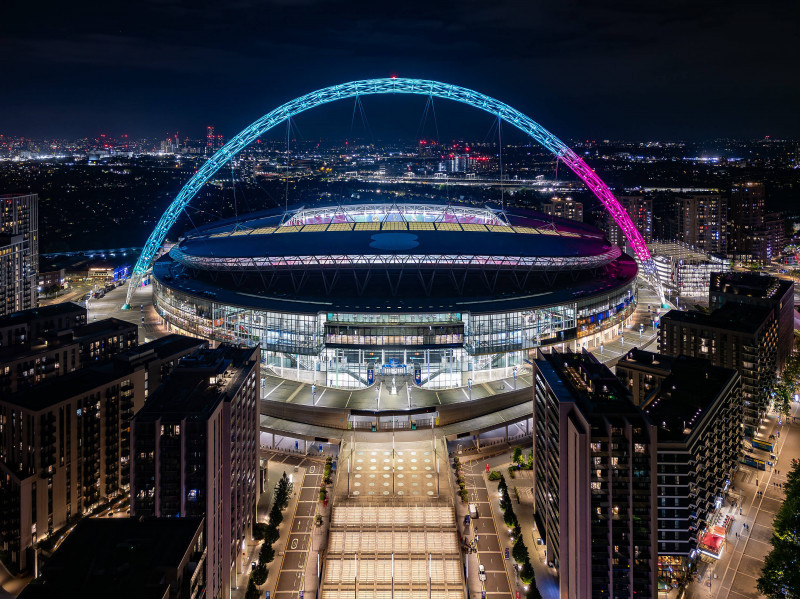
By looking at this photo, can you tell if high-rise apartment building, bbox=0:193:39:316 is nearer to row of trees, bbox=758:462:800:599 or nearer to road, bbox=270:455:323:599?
road, bbox=270:455:323:599

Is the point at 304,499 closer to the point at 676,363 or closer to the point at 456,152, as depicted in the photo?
the point at 676,363

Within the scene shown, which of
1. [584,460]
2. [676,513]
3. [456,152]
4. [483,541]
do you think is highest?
[456,152]

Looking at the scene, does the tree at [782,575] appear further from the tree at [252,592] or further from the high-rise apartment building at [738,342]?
the tree at [252,592]

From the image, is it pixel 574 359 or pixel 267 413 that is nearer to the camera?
Answer: pixel 574 359

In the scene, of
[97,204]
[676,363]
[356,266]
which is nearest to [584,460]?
[676,363]

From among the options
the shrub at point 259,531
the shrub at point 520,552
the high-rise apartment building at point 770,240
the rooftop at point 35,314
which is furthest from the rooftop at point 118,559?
the high-rise apartment building at point 770,240

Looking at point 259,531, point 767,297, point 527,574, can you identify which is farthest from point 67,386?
point 767,297

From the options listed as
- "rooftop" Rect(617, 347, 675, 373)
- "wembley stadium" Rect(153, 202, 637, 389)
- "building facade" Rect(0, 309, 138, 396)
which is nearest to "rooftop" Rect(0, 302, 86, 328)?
"building facade" Rect(0, 309, 138, 396)
